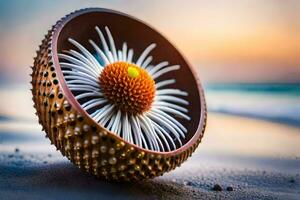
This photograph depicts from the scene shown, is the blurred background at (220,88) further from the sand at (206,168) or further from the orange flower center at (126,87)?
the orange flower center at (126,87)

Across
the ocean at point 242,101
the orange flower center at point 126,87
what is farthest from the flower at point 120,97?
the ocean at point 242,101

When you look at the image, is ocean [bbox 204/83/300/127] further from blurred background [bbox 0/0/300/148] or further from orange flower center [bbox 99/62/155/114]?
orange flower center [bbox 99/62/155/114]

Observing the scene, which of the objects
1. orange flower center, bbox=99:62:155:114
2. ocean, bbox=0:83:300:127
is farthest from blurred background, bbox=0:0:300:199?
orange flower center, bbox=99:62:155:114

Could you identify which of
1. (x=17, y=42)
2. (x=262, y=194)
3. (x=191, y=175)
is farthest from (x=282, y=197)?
(x=17, y=42)

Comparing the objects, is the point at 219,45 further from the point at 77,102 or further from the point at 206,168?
the point at 77,102

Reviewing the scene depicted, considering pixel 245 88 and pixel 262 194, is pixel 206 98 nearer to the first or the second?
pixel 245 88

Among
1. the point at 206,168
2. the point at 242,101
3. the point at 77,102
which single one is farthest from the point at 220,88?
the point at 77,102

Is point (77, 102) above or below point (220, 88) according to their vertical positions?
below
